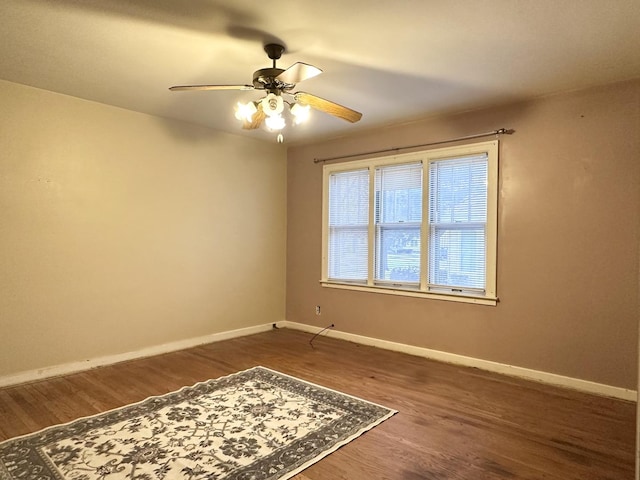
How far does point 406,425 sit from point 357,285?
2.28 meters

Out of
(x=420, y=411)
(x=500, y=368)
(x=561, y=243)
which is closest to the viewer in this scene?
(x=420, y=411)

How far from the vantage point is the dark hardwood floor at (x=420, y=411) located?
2.16 meters

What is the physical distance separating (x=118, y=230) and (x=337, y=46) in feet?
9.25

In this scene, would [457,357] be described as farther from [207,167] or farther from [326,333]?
[207,167]

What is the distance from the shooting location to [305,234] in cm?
539

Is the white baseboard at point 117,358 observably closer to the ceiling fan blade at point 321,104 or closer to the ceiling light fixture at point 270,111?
the ceiling light fixture at point 270,111

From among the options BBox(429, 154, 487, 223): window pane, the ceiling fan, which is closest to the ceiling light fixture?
the ceiling fan

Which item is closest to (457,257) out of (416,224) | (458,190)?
(416,224)

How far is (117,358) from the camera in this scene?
389 cm

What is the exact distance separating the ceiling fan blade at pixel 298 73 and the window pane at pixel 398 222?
2.26m

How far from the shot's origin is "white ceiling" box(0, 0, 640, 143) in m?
2.19

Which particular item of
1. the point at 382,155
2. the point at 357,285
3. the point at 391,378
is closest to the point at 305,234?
the point at 357,285

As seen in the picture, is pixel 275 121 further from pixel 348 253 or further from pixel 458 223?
pixel 348 253

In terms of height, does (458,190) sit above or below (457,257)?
above
